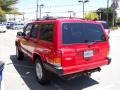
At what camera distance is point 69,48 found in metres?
5.99

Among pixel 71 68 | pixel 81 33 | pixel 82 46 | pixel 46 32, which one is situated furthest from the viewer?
pixel 46 32

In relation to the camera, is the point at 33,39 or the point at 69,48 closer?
the point at 69,48

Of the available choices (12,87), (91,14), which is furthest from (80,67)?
(91,14)

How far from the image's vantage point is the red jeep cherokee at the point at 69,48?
19.5 feet

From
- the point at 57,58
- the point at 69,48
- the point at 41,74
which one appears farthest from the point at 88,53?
the point at 41,74

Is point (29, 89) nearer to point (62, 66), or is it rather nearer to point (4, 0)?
point (62, 66)

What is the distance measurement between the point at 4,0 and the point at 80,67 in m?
49.1

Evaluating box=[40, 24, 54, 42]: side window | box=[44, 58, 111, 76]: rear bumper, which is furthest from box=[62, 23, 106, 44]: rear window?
box=[44, 58, 111, 76]: rear bumper

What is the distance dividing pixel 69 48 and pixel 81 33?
66 cm

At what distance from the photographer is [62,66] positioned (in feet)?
19.5

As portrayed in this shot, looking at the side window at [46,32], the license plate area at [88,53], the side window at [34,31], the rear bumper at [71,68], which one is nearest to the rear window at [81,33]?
the license plate area at [88,53]

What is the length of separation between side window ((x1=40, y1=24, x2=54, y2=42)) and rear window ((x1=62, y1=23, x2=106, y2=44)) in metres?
0.43

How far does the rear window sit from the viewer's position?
610 centimetres

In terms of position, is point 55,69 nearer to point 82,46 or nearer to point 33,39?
point 82,46
